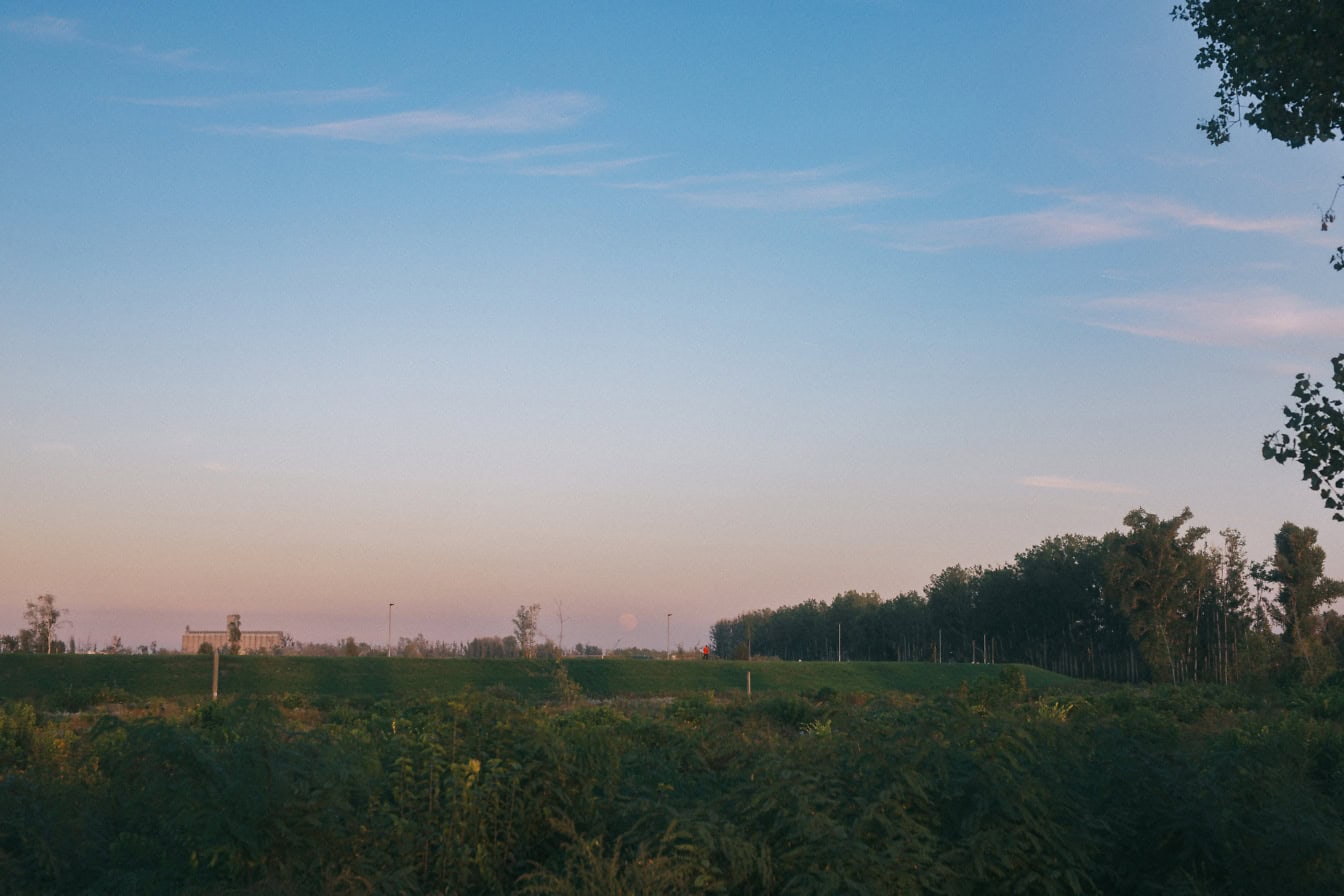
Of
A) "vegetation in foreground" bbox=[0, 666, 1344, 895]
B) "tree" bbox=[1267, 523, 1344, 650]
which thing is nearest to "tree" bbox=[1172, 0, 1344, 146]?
"vegetation in foreground" bbox=[0, 666, 1344, 895]

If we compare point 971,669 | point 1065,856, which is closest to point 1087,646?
point 971,669

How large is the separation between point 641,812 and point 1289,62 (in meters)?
10.5

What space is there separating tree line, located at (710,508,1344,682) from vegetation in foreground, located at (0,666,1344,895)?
41.6 metres

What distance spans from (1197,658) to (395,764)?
74.0 m

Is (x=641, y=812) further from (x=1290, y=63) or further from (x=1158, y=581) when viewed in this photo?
(x=1158, y=581)

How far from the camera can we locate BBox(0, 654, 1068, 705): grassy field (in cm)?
3603

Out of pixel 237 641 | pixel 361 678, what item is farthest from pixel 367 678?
pixel 237 641

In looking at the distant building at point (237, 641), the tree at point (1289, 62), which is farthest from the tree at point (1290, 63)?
the distant building at point (237, 641)

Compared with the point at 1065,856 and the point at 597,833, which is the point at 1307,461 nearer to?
the point at 1065,856

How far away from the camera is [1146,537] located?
67938 millimetres

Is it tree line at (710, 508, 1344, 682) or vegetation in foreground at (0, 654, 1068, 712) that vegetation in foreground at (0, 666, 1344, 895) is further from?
tree line at (710, 508, 1344, 682)

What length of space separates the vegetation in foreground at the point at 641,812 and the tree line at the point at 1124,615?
4159 centimetres

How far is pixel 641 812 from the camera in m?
7.46

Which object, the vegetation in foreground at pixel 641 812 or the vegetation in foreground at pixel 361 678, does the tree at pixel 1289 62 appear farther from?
the vegetation in foreground at pixel 361 678
